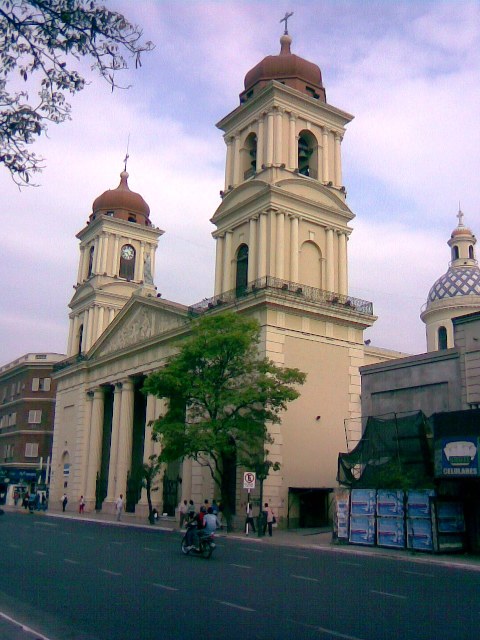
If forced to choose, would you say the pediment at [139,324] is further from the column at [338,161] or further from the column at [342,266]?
the column at [338,161]

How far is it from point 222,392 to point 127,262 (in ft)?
101

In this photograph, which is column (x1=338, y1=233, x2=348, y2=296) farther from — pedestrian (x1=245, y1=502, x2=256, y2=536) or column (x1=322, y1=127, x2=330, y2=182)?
pedestrian (x1=245, y1=502, x2=256, y2=536)

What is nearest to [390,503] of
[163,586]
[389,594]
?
[389,594]

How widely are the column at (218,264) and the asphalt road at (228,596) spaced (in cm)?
2144

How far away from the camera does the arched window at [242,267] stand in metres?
39.9

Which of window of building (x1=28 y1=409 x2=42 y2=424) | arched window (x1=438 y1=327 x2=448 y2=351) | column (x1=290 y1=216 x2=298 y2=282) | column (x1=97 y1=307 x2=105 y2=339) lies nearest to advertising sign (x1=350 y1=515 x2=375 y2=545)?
column (x1=290 y1=216 x2=298 y2=282)

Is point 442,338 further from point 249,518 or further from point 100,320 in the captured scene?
point 249,518

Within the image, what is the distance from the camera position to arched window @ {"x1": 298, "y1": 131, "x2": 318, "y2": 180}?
42.3m

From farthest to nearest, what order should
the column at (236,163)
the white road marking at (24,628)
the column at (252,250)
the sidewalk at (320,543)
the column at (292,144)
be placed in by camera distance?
the column at (236,163) < the column at (292,144) < the column at (252,250) < the sidewalk at (320,543) < the white road marking at (24,628)

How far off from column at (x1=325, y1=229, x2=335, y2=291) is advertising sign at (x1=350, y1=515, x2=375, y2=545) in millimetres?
15637

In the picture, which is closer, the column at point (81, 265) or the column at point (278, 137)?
the column at point (278, 137)

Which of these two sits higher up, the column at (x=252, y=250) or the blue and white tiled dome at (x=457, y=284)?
the blue and white tiled dome at (x=457, y=284)

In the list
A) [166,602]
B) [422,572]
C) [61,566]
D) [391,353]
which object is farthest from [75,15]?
[391,353]

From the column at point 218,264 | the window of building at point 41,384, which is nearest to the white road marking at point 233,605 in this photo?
the column at point 218,264
